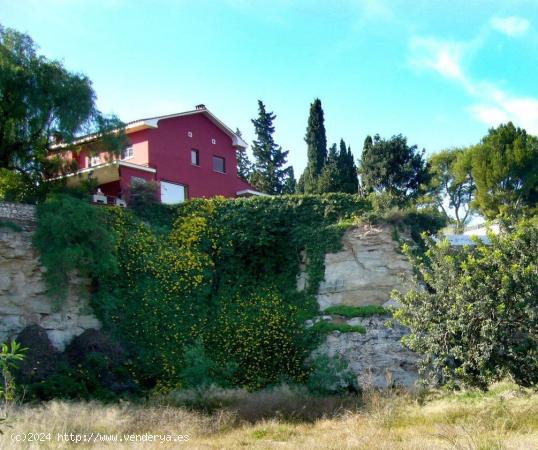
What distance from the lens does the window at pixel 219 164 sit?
30594 mm

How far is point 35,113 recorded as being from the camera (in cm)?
1809

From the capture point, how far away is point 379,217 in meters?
18.7

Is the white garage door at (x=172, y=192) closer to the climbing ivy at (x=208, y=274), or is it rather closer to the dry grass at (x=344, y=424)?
the climbing ivy at (x=208, y=274)

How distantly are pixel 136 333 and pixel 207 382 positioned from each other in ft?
8.79

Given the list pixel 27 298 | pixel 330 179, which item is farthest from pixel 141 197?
pixel 330 179

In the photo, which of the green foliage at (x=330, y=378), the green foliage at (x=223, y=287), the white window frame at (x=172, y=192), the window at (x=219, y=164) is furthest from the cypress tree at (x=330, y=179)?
the green foliage at (x=330, y=378)

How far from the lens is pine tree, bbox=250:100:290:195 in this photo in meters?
40.1

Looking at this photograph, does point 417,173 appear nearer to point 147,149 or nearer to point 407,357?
point 147,149

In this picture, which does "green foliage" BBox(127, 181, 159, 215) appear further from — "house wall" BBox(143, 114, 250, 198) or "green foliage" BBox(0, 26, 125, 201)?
"house wall" BBox(143, 114, 250, 198)

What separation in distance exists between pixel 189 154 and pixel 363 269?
520 inches

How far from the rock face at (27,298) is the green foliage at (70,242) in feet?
1.13

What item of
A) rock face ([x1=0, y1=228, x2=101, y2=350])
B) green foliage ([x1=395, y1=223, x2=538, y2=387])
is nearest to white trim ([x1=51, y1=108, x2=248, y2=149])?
rock face ([x1=0, y1=228, x2=101, y2=350])

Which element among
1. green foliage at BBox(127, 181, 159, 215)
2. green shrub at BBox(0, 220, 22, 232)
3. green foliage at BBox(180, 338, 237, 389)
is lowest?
green foliage at BBox(180, 338, 237, 389)

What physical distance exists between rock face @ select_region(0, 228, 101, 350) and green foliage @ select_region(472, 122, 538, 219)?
27468 millimetres
